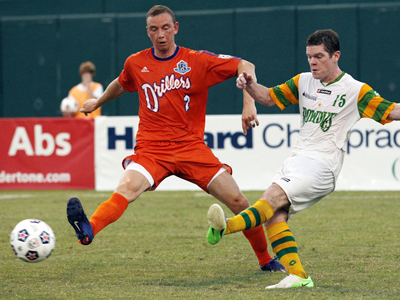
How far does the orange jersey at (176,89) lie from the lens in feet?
19.0

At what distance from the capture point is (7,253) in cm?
694

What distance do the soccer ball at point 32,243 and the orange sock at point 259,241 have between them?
1.69 m

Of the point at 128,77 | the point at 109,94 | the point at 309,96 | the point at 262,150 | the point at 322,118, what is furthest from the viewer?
the point at 262,150

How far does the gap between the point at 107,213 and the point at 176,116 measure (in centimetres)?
110

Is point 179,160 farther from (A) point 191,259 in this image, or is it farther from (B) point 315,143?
(A) point 191,259

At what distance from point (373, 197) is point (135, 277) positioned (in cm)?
655

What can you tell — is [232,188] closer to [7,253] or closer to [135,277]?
→ [135,277]

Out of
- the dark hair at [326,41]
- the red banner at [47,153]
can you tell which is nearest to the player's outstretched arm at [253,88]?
the dark hair at [326,41]

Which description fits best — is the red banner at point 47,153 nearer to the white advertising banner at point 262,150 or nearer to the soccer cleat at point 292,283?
the white advertising banner at point 262,150

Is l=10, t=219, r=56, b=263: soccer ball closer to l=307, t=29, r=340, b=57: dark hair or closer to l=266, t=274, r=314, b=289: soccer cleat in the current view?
l=266, t=274, r=314, b=289: soccer cleat

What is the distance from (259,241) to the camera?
5.93m

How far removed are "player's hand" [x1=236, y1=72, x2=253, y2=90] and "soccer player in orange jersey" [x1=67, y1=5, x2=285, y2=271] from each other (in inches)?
10.2

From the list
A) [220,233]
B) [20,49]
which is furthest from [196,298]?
[20,49]

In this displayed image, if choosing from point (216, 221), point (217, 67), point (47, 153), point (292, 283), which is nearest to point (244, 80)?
point (217, 67)
